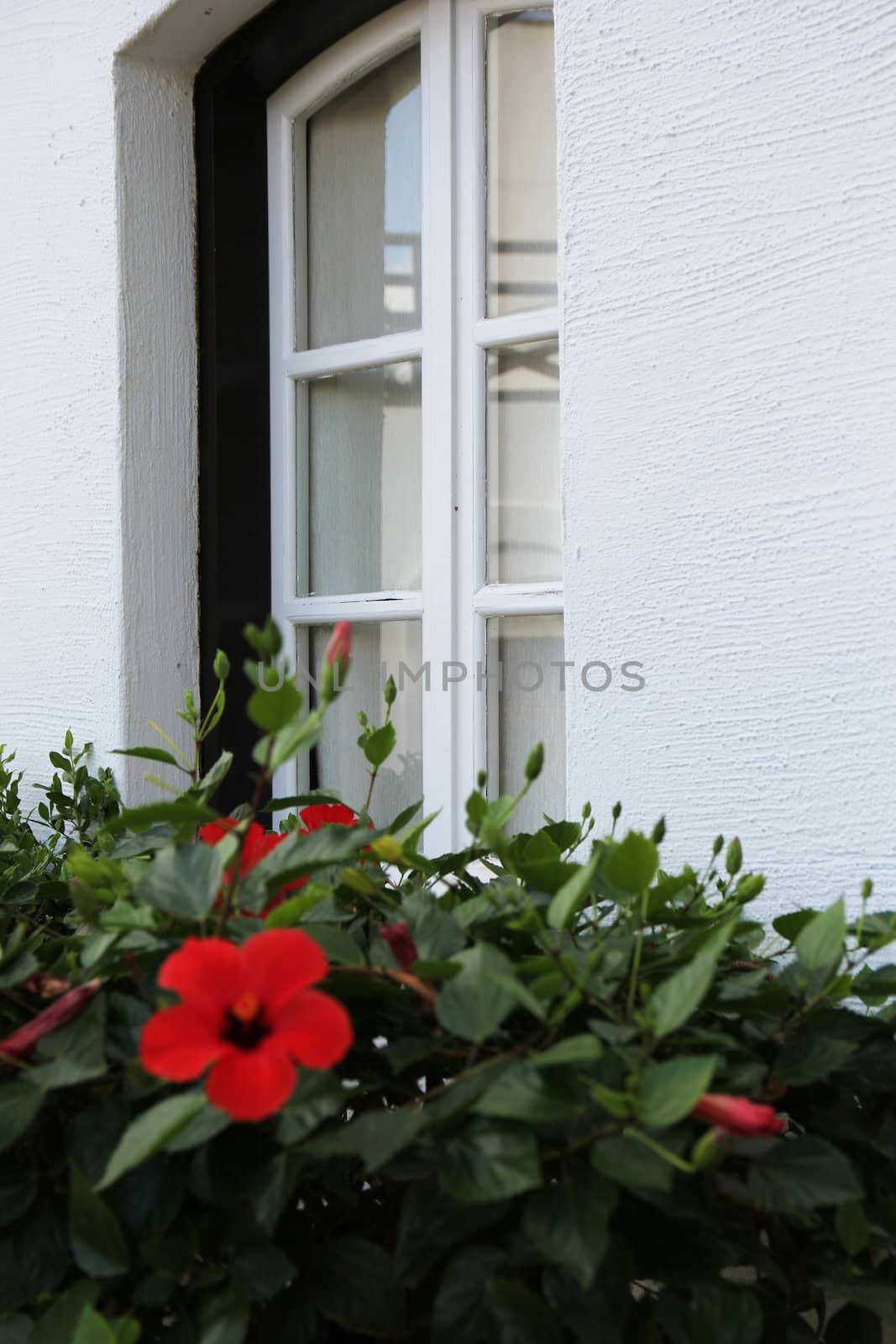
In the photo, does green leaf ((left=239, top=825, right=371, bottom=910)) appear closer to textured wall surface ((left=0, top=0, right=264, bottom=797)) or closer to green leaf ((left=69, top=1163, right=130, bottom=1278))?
green leaf ((left=69, top=1163, right=130, bottom=1278))

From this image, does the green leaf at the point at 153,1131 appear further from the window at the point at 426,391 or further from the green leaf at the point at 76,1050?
the window at the point at 426,391

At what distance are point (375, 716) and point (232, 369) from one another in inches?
24.8

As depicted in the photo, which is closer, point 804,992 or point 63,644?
point 804,992

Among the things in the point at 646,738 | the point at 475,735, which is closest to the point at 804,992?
the point at 646,738

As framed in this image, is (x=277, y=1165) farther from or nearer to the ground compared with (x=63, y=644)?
nearer to the ground

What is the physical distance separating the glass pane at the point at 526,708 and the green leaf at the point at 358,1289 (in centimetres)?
107

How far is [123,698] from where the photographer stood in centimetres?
192

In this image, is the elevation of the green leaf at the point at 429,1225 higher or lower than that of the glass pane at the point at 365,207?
lower

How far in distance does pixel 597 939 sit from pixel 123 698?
130 cm

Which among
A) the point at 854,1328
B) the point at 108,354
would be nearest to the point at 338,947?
the point at 854,1328

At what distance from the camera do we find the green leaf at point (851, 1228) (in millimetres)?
666

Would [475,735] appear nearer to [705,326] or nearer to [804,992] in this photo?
[705,326]

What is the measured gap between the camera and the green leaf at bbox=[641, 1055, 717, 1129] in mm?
536

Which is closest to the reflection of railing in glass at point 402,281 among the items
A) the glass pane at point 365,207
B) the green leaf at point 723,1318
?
the glass pane at point 365,207
